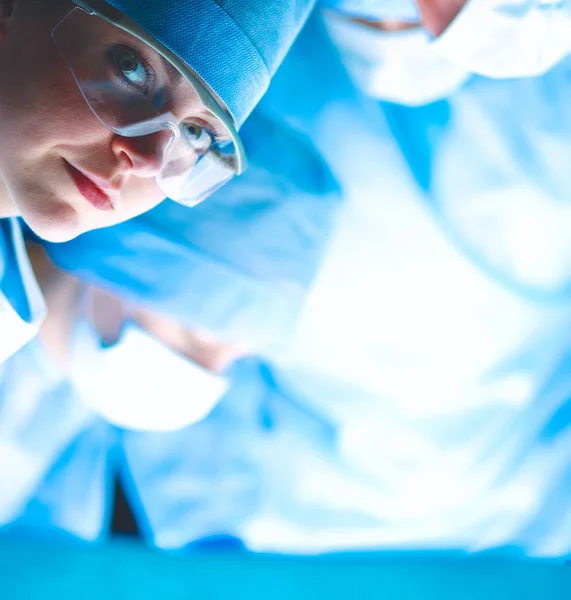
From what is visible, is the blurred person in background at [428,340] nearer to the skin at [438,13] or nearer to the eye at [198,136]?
the skin at [438,13]

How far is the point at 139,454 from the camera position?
1130 millimetres

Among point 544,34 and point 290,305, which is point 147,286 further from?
point 544,34

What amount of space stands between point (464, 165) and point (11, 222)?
0.70 meters

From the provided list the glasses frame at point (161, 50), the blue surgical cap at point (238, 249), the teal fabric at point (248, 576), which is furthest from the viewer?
the teal fabric at point (248, 576)

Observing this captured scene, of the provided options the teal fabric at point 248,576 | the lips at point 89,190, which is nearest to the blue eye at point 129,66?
the lips at point 89,190

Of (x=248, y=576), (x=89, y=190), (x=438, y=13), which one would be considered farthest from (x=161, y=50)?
(x=248, y=576)

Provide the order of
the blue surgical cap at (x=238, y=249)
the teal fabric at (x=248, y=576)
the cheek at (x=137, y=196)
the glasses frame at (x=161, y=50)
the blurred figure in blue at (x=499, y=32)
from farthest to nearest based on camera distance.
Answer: the teal fabric at (x=248, y=576) < the blue surgical cap at (x=238, y=249) < the blurred figure in blue at (x=499, y=32) < the cheek at (x=137, y=196) < the glasses frame at (x=161, y=50)

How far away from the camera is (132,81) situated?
1.88 feet

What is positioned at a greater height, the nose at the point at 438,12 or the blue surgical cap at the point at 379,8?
the nose at the point at 438,12

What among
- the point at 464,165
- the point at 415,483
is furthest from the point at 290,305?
the point at 415,483

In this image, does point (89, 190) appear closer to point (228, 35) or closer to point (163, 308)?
point (228, 35)

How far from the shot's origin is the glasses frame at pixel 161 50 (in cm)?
51

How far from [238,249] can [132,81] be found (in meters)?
0.39

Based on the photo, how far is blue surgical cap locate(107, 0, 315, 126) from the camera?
20.8 inches
